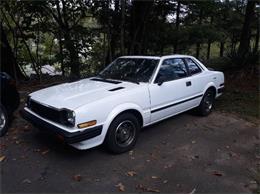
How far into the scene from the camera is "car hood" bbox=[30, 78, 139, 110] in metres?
3.44

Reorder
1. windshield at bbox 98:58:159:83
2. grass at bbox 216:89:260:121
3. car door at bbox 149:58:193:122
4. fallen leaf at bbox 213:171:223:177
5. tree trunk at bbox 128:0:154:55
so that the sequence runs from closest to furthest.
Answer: fallen leaf at bbox 213:171:223:177 → car door at bbox 149:58:193:122 → windshield at bbox 98:58:159:83 → grass at bbox 216:89:260:121 → tree trunk at bbox 128:0:154:55

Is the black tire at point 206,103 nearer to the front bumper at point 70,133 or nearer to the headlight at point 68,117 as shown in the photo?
the front bumper at point 70,133

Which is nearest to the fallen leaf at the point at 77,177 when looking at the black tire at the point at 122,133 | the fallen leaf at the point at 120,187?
the fallen leaf at the point at 120,187

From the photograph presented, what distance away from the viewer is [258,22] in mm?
16219

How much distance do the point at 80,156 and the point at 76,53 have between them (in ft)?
20.3

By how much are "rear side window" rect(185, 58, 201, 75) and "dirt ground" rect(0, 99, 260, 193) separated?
1.24m

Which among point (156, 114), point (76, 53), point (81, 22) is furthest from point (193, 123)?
point (81, 22)

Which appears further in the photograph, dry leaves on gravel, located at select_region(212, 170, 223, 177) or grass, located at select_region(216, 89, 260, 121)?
grass, located at select_region(216, 89, 260, 121)

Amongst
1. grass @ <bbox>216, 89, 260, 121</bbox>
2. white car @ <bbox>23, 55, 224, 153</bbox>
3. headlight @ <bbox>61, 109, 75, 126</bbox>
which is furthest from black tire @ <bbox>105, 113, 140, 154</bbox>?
grass @ <bbox>216, 89, 260, 121</bbox>

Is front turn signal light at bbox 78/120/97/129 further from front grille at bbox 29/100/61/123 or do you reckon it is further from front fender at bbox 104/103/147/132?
front grille at bbox 29/100/61/123

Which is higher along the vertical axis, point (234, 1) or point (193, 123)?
point (234, 1)

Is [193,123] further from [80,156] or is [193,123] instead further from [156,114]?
[80,156]

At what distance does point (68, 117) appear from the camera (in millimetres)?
3297

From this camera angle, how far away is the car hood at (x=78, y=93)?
3.44m
